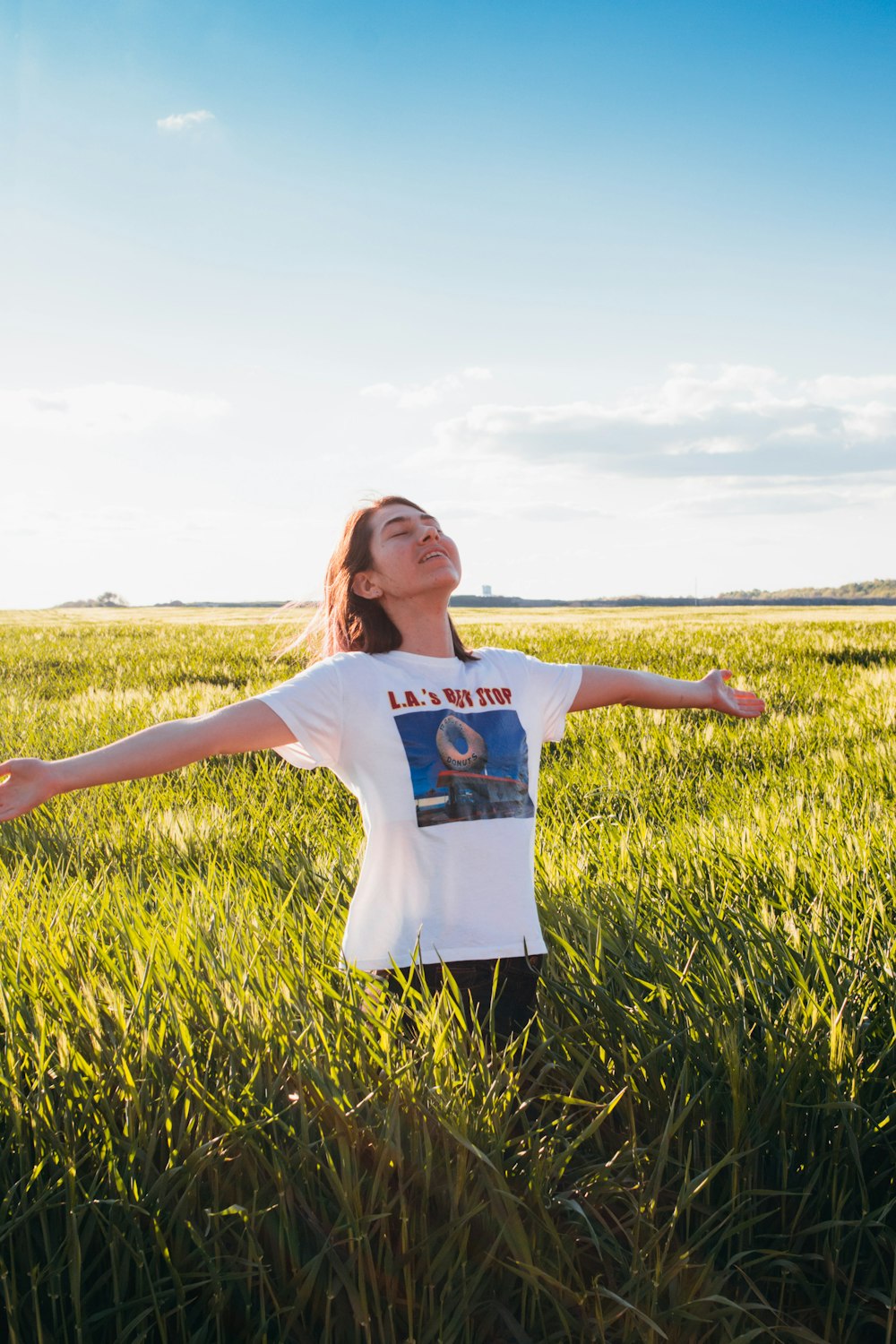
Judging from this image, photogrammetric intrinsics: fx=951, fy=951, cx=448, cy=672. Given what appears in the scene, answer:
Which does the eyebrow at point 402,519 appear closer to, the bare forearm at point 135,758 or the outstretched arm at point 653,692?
the outstretched arm at point 653,692

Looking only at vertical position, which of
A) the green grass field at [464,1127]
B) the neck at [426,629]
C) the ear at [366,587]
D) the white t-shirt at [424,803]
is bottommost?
the green grass field at [464,1127]

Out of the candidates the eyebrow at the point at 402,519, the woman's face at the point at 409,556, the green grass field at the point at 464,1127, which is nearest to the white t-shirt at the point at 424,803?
the green grass field at the point at 464,1127

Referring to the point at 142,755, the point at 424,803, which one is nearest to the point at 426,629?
the point at 424,803

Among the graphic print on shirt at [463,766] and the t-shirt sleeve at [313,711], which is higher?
the t-shirt sleeve at [313,711]

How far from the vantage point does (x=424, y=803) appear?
2229 mm

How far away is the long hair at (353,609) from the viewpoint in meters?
2.71

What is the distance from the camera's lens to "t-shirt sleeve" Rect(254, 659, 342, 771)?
2250 mm

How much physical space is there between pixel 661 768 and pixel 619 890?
2.25m

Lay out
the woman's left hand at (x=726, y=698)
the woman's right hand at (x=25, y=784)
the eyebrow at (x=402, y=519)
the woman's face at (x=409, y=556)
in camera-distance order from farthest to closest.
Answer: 1. the woman's left hand at (x=726, y=698)
2. the eyebrow at (x=402, y=519)
3. the woman's face at (x=409, y=556)
4. the woman's right hand at (x=25, y=784)

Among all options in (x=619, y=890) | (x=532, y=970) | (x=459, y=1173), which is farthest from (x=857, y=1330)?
(x=619, y=890)

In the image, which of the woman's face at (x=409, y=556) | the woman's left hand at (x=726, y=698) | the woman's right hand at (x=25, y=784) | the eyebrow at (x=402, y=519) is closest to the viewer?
the woman's right hand at (x=25, y=784)

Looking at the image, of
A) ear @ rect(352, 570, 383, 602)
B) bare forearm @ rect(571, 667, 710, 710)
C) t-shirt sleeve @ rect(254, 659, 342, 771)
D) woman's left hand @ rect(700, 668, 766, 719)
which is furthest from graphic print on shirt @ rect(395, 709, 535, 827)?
woman's left hand @ rect(700, 668, 766, 719)

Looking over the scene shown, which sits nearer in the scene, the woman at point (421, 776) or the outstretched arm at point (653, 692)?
the woman at point (421, 776)

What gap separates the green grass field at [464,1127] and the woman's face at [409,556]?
3.09 ft
